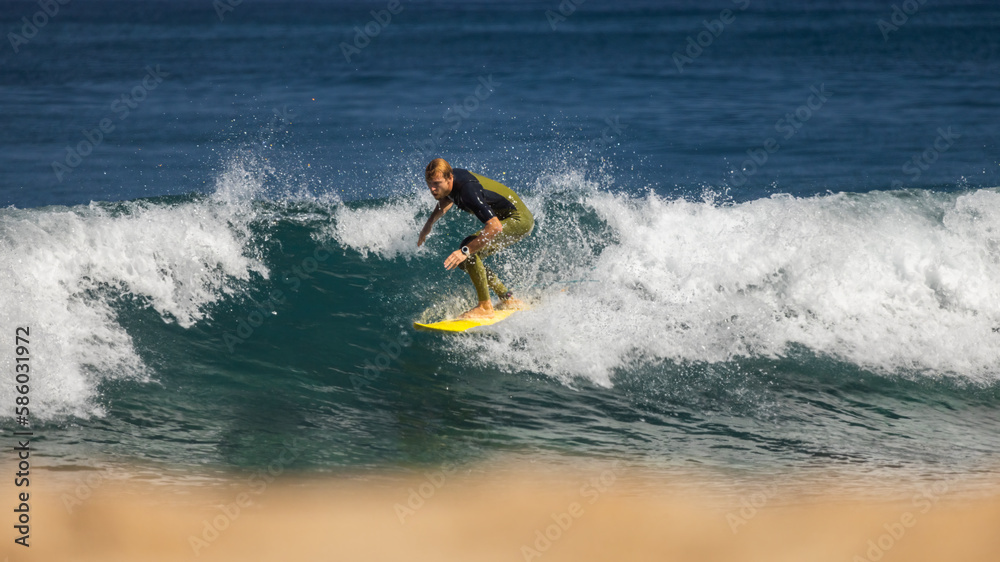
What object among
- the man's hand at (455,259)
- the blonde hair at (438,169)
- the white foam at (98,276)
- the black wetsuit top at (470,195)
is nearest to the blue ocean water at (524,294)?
the white foam at (98,276)

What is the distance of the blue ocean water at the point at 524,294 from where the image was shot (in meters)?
6.61

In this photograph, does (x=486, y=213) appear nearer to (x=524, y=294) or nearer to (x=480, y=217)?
(x=480, y=217)

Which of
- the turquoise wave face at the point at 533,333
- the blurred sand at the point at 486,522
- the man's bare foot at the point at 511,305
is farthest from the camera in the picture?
the man's bare foot at the point at 511,305

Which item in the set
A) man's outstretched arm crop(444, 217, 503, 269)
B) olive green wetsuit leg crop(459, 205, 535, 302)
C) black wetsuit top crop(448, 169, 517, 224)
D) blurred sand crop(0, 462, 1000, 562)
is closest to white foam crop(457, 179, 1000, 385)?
olive green wetsuit leg crop(459, 205, 535, 302)

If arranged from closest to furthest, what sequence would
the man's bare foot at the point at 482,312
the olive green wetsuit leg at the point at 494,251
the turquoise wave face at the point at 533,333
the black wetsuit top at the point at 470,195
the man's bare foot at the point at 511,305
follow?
the turquoise wave face at the point at 533,333 → the black wetsuit top at the point at 470,195 → the olive green wetsuit leg at the point at 494,251 → the man's bare foot at the point at 482,312 → the man's bare foot at the point at 511,305

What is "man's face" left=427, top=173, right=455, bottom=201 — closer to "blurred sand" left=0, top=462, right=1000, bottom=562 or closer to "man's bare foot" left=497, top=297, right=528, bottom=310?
"man's bare foot" left=497, top=297, right=528, bottom=310

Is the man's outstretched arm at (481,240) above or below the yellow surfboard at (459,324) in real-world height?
above

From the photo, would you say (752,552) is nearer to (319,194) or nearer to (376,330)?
(376,330)

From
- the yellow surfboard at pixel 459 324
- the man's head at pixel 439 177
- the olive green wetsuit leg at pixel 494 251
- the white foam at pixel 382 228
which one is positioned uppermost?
the man's head at pixel 439 177

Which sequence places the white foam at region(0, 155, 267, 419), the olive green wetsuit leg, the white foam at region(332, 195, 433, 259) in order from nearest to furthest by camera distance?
the white foam at region(0, 155, 267, 419)
the olive green wetsuit leg
the white foam at region(332, 195, 433, 259)

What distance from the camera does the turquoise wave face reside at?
257 inches

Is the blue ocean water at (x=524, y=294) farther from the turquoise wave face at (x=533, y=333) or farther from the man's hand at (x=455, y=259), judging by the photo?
the man's hand at (x=455, y=259)

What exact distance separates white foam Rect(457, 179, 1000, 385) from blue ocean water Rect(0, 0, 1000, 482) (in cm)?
3

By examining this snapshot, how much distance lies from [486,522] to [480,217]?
2882 millimetres
